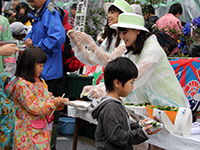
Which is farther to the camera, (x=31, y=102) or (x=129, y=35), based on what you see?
(x=129, y=35)

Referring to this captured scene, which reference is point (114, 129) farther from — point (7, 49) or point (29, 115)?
point (7, 49)

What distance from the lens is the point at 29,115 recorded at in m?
2.68

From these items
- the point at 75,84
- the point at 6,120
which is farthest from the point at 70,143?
the point at 6,120

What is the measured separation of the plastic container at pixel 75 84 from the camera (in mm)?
5160

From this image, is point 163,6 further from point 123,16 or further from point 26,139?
point 26,139

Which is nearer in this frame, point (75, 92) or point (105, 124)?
point (105, 124)

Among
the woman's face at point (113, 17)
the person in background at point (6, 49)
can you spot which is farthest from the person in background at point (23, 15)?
the person in background at point (6, 49)

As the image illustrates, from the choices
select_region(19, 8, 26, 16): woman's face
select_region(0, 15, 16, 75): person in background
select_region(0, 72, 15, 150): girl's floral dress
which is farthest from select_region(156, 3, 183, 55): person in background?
select_region(19, 8, 26, 16): woman's face

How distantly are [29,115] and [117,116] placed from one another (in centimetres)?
126

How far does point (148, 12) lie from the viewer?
6.11m

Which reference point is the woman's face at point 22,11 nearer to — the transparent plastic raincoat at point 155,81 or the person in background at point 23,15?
the person in background at point 23,15

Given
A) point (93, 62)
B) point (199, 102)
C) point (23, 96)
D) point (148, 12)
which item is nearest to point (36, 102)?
point (23, 96)

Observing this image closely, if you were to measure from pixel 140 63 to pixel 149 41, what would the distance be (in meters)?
0.33

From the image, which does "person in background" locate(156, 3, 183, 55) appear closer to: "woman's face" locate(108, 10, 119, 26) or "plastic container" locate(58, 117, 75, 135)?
"woman's face" locate(108, 10, 119, 26)
